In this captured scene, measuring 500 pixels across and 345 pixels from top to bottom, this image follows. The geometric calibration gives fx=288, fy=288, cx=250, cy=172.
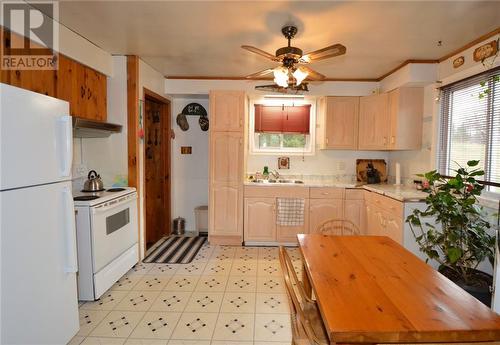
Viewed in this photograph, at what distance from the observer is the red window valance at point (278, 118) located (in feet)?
14.5

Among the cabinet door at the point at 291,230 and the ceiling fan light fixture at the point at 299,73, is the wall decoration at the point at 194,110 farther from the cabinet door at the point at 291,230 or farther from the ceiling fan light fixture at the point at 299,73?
the ceiling fan light fixture at the point at 299,73

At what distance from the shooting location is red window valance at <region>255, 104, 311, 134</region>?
4.43m

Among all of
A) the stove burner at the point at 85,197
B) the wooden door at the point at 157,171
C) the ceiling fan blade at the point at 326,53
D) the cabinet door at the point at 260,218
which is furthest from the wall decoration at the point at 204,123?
the ceiling fan blade at the point at 326,53

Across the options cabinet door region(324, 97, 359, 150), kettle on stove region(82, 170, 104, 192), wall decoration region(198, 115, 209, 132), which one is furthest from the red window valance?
kettle on stove region(82, 170, 104, 192)

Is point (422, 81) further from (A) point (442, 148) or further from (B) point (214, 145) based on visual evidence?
(B) point (214, 145)

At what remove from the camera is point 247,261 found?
355cm

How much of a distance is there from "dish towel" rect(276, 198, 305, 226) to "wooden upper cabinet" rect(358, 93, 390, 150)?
4.11 feet

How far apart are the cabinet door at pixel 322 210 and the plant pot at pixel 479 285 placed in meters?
1.63

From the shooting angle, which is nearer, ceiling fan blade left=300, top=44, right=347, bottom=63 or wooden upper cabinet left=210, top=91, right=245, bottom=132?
ceiling fan blade left=300, top=44, right=347, bottom=63

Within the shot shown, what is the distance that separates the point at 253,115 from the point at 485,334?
3843 mm

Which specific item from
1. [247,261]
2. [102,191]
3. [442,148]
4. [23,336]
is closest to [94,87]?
[102,191]

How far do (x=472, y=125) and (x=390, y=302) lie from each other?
2.51 meters

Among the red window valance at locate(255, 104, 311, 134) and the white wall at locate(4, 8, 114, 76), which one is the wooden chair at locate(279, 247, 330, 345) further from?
the red window valance at locate(255, 104, 311, 134)

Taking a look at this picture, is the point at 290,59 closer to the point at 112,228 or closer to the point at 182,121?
the point at 112,228
